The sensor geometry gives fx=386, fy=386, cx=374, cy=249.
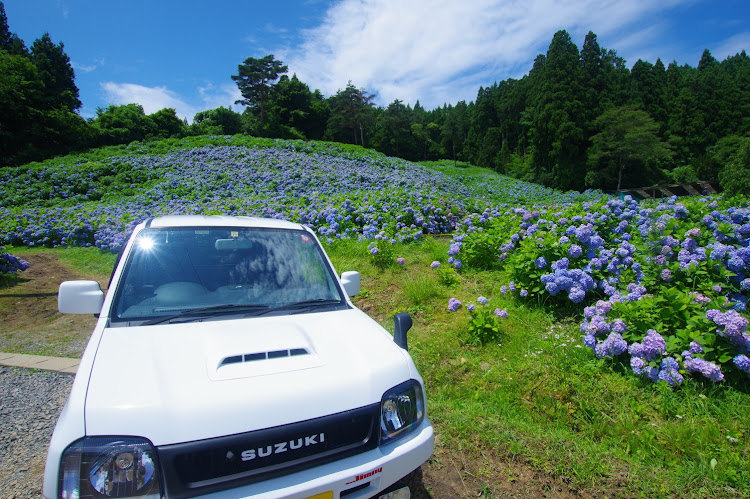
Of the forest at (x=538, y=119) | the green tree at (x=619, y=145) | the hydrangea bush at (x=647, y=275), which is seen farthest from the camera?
the green tree at (x=619, y=145)

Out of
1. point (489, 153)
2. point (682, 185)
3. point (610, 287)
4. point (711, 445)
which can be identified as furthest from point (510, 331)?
point (489, 153)

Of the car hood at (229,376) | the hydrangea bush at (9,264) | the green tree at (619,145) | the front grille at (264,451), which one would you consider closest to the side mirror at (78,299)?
the car hood at (229,376)

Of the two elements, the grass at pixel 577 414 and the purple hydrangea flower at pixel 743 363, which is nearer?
the grass at pixel 577 414

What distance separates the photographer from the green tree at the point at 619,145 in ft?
132

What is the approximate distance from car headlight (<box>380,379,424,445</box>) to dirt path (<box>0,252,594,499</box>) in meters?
0.81

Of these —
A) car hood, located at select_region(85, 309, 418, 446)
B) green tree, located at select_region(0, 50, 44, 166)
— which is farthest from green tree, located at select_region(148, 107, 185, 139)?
car hood, located at select_region(85, 309, 418, 446)

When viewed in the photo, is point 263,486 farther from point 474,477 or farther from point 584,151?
point 584,151

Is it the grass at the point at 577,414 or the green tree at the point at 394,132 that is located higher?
the green tree at the point at 394,132

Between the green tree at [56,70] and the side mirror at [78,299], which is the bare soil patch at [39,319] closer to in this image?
the side mirror at [78,299]

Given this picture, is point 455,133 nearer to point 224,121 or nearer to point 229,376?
point 224,121

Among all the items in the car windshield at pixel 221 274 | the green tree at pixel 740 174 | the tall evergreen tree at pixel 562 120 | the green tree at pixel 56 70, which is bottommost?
the green tree at pixel 740 174

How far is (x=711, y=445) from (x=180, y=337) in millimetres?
3397

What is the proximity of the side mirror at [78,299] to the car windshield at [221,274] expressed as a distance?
0.26 meters

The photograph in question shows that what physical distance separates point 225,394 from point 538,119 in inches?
2030
